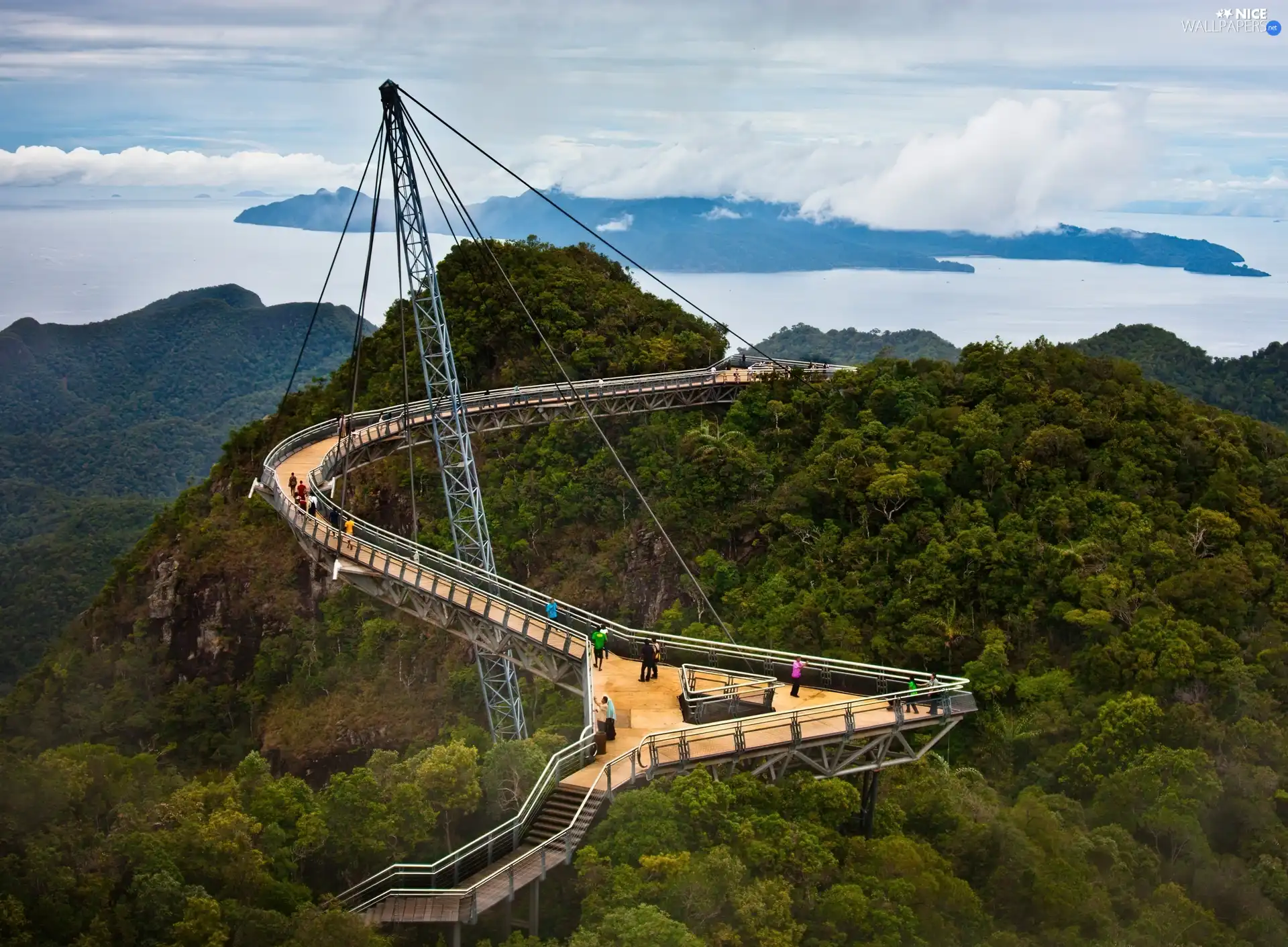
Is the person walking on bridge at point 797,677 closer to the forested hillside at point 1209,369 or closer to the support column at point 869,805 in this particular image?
the support column at point 869,805

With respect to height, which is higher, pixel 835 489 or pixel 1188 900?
pixel 835 489

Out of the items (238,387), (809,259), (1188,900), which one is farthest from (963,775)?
(809,259)

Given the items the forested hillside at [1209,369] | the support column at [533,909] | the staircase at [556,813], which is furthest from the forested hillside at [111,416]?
the forested hillside at [1209,369]

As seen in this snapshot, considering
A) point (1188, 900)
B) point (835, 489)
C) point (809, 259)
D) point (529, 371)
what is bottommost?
point (1188, 900)

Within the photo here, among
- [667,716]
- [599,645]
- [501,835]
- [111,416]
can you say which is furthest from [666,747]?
[111,416]

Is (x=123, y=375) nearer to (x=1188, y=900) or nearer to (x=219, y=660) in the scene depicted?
(x=219, y=660)

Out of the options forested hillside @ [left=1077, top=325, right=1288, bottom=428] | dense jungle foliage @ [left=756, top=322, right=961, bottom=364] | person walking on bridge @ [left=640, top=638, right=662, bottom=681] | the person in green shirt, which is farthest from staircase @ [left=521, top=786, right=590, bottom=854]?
dense jungle foliage @ [left=756, top=322, right=961, bottom=364]

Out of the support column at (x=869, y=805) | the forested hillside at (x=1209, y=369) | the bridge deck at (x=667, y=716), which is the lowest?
the support column at (x=869, y=805)
